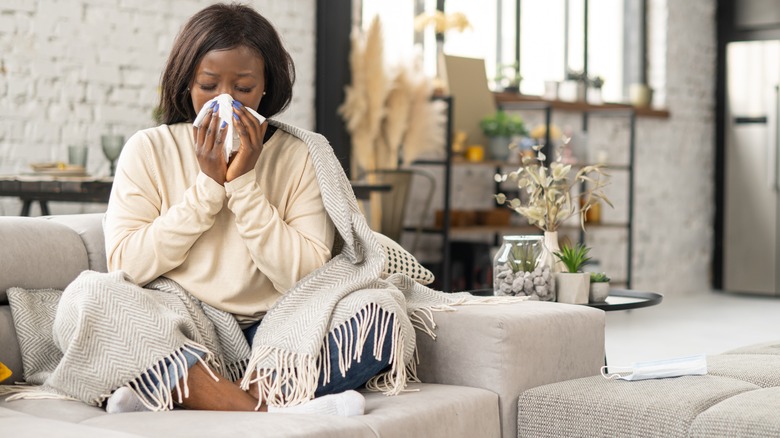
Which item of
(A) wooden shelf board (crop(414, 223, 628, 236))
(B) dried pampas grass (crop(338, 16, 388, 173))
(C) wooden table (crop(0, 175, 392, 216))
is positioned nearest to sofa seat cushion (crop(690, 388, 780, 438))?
(C) wooden table (crop(0, 175, 392, 216))

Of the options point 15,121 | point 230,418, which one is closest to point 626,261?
point 15,121

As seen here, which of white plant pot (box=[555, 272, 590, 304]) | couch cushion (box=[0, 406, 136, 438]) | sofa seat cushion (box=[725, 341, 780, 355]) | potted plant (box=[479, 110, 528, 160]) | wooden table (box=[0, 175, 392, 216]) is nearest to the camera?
couch cushion (box=[0, 406, 136, 438])

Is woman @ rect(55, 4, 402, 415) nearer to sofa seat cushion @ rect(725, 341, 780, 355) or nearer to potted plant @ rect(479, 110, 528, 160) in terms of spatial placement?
sofa seat cushion @ rect(725, 341, 780, 355)

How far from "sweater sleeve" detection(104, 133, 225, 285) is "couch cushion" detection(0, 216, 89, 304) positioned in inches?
5.1

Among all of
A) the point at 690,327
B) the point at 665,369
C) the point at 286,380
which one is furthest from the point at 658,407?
the point at 690,327

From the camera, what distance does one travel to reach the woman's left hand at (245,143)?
228 centimetres

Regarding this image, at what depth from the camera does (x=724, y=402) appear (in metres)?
2.13

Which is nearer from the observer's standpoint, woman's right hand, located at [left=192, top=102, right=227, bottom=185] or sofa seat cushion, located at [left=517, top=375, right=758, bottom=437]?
sofa seat cushion, located at [left=517, top=375, right=758, bottom=437]

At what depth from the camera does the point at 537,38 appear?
742cm

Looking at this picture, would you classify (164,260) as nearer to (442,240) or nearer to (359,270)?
(359,270)

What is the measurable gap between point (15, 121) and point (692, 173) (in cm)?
584

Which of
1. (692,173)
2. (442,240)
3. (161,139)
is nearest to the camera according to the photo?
(161,139)

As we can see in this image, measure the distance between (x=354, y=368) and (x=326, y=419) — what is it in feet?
0.86

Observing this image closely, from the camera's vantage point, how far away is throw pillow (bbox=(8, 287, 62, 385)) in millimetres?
2193
